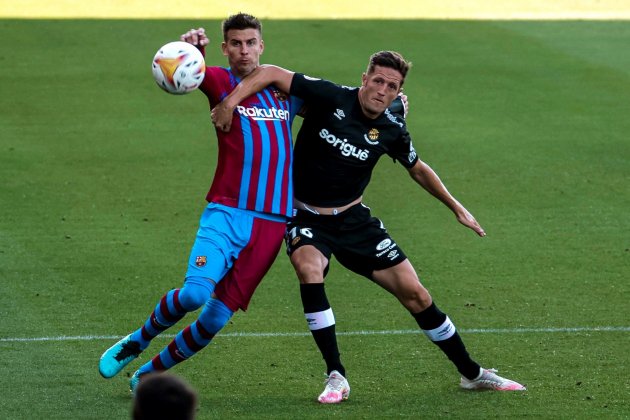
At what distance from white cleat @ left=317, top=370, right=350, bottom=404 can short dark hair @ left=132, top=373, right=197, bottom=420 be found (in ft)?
12.0

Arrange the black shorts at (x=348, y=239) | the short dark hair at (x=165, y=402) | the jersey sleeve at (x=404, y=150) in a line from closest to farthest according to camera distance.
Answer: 1. the short dark hair at (x=165, y=402)
2. the black shorts at (x=348, y=239)
3. the jersey sleeve at (x=404, y=150)

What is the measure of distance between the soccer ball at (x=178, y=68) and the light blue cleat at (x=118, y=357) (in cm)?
162

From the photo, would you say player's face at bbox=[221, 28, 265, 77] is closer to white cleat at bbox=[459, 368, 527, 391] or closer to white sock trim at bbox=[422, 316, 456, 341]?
white sock trim at bbox=[422, 316, 456, 341]

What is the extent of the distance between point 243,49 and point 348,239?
139 cm

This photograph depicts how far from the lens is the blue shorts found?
25.6 ft

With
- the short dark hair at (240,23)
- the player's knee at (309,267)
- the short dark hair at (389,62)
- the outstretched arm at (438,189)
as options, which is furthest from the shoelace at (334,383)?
the short dark hair at (240,23)

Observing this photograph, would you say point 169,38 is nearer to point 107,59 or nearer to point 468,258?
point 107,59

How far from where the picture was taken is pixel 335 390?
789 centimetres

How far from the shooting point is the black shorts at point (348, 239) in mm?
8109

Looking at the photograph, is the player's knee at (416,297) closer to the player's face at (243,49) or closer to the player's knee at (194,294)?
the player's knee at (194,294)

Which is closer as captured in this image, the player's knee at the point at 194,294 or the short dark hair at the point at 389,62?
the player's knee at the point at 194,294

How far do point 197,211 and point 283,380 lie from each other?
5449 millimetres

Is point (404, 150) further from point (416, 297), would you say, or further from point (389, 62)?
point (416, 297)

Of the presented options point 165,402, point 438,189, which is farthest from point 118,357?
point 165,402
